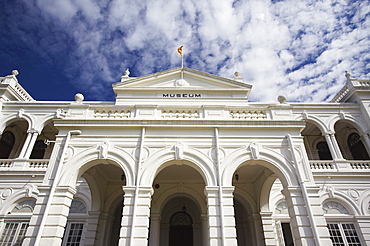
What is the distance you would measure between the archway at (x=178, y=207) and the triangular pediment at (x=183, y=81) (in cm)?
677

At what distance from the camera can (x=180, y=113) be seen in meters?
9.95

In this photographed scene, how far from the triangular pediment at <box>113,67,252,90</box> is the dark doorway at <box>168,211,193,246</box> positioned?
8.45 metres

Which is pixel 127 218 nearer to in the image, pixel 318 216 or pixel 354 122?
pixel 318 216

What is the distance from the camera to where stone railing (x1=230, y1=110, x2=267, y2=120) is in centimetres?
970

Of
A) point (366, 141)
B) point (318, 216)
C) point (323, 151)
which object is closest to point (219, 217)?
point (318, 216)

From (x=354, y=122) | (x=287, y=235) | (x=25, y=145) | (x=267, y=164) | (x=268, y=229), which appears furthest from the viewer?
(x=354, y=122)

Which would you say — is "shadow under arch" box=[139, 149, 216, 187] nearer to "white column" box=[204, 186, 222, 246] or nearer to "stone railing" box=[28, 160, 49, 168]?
"white column" box=[204, 186, 222, 246]

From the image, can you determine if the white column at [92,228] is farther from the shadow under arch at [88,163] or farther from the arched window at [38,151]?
the arched window at [38,151]

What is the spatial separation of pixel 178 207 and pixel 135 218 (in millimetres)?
7227

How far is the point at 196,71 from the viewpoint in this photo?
17.0 m

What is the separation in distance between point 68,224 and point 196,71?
1230cm

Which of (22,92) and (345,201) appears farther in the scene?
(22,92)

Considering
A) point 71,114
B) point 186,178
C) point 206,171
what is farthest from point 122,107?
point 186,178

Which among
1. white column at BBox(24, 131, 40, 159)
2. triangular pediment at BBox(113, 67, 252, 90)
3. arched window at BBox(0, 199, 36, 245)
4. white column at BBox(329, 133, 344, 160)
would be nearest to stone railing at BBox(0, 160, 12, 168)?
white column at BBox(24, 131, 40, 159)
